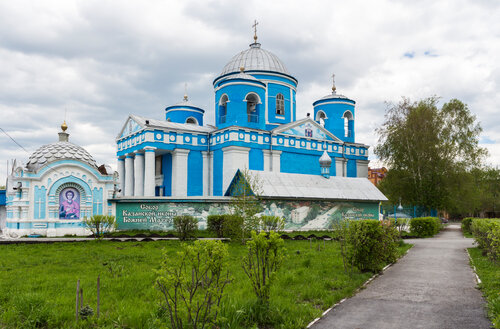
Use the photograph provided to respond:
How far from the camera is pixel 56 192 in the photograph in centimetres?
1877

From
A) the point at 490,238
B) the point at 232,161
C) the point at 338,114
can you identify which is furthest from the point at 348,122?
the point at 490,238

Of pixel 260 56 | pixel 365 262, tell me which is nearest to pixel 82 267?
pixel 365 262

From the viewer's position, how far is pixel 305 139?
103 ft

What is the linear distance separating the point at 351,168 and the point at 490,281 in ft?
85.6

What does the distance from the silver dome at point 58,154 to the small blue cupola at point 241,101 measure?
37.7 ft

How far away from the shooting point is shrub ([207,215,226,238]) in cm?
1788

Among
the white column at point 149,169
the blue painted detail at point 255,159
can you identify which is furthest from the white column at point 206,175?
the white column at point 149,169

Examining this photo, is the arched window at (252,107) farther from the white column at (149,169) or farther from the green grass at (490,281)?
the green grass at (490,281)

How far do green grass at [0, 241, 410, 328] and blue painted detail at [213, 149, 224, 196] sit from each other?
16.0 meters

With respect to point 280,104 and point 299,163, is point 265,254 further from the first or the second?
point 280,104

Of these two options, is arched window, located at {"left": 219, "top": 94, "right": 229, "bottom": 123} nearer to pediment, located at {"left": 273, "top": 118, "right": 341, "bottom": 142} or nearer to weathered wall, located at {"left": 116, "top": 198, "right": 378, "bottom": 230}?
pediment, located at {"left": 273, "top": 118, "right": 341, "bottom": 142}

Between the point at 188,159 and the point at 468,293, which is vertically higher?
the point at 188,159

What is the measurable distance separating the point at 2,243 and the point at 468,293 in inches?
577

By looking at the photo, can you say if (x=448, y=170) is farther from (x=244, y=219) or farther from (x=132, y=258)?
(x=132, y=258)
